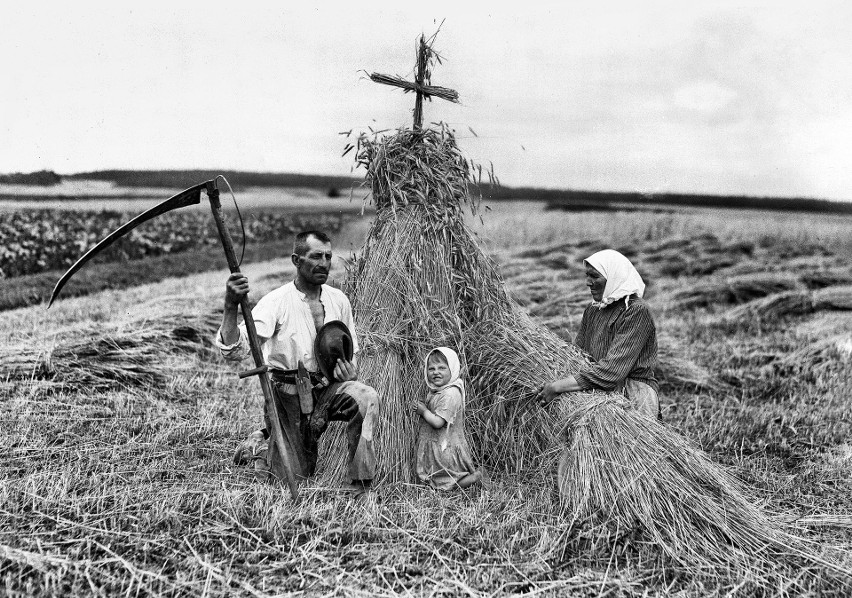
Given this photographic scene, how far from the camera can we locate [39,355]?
6.09 meters

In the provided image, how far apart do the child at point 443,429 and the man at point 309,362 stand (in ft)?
1.09

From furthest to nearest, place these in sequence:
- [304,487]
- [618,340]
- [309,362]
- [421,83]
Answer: [421,83] < [618,340] < [309,362] < [304,487]

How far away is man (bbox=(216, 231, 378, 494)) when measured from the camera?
4031 mm

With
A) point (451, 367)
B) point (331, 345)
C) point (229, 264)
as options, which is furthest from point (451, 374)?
point (229, 264)

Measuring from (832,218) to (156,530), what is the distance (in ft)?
48.1

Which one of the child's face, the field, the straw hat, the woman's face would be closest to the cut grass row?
the field

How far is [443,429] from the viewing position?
14.1ft

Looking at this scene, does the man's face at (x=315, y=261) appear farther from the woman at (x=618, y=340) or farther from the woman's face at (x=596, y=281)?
the woman's face at (x=596, y=281)

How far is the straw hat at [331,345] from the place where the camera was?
4098 mm

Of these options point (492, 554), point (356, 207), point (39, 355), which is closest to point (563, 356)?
point (492, 554)

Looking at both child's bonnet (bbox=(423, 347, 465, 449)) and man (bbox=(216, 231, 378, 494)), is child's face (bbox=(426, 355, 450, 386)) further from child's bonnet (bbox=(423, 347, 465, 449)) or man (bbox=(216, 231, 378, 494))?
man (bbox=(216, 231, 378, 494))

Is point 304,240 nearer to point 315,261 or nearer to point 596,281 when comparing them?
point 315,261

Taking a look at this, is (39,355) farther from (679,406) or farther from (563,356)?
(679,406)

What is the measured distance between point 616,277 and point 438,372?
1173 millimetres
